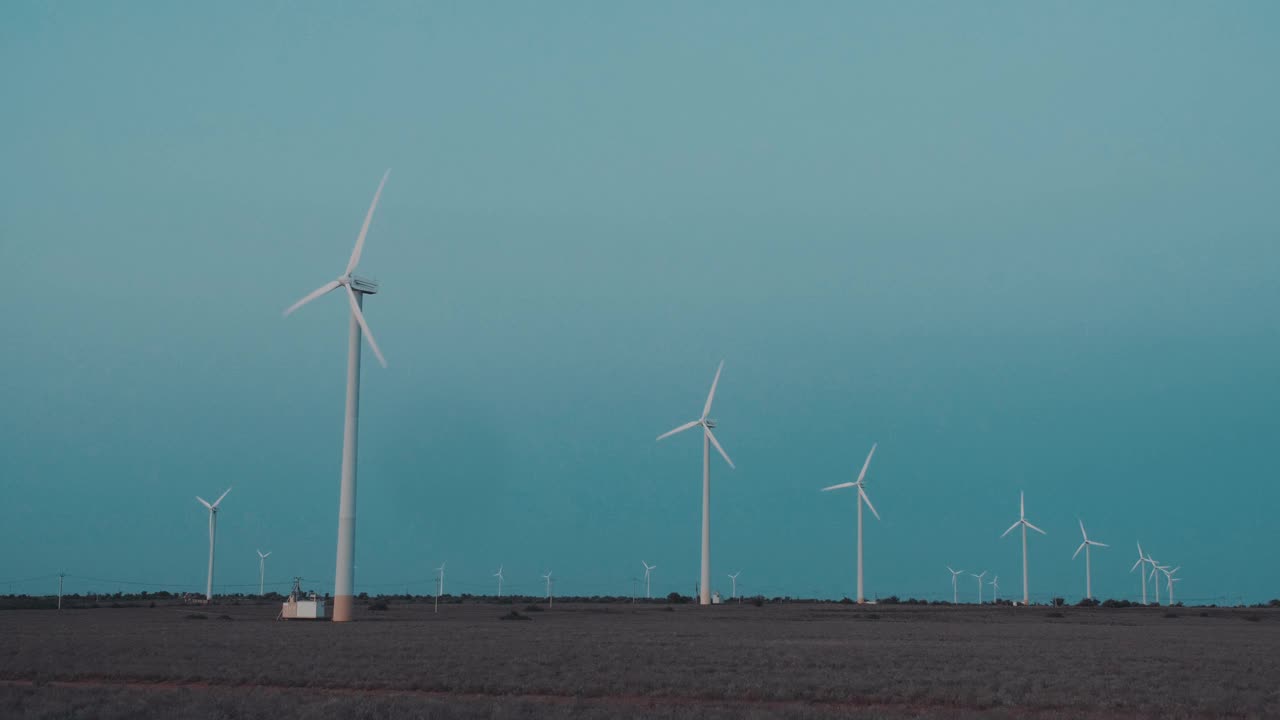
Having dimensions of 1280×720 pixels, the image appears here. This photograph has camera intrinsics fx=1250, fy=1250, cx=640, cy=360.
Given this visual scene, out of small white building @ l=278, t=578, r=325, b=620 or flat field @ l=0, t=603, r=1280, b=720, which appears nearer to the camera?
flat field @ l=0, t=603, r=1280, b=720

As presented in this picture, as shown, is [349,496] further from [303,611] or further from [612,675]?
[612,675]

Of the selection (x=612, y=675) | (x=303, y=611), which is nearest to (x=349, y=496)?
(x=303, y=611)

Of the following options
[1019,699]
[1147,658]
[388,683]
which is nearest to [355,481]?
[388,683]

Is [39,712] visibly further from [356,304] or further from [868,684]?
[356,304]

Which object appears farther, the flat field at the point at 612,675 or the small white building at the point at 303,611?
the small white building at the point at 303,611

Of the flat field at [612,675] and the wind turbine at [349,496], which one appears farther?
the wind turbine at [349,496]

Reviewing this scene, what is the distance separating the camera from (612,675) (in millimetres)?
34938

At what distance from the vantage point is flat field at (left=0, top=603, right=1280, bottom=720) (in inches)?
1113

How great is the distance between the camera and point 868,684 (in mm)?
33188

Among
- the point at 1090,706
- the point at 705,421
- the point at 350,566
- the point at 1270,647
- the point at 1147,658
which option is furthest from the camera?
the point at 705,421

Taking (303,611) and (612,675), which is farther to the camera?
(303,611)

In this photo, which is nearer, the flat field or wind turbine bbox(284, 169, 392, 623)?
the flat field

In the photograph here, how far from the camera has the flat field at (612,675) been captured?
1113 inches

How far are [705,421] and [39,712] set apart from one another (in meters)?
99.8
